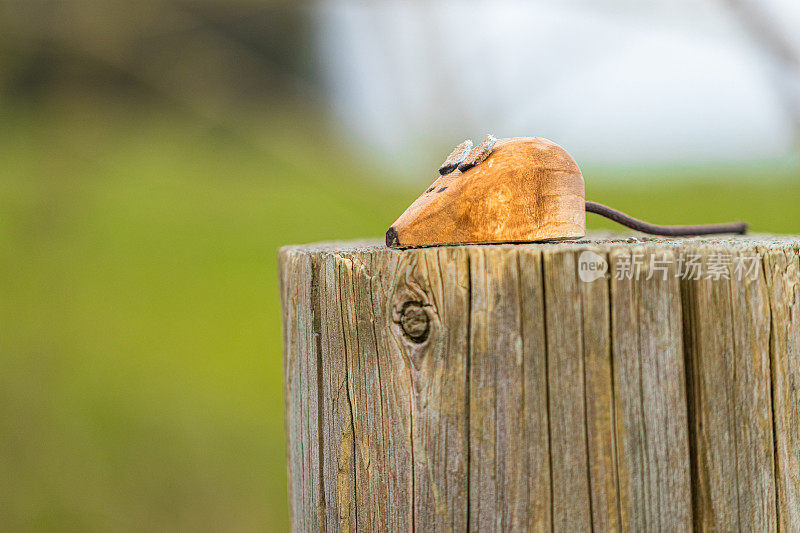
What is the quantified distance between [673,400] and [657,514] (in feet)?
0.46


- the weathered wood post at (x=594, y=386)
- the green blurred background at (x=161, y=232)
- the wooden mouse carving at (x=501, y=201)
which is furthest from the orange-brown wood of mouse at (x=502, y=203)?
the green blurred background at (x=161, y=232)

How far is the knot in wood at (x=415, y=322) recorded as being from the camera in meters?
0.74

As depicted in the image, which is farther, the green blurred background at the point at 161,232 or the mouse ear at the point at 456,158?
the green blurred background at the point at 161,232

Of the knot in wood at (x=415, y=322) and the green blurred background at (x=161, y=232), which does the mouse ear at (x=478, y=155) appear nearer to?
the knot in wood at (x=415, y=322)

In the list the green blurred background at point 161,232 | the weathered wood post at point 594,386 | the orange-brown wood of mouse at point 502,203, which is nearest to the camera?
the weathered wood post at point 594,386

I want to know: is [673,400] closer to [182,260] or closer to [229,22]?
[182,260]

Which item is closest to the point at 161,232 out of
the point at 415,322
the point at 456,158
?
the point at 456,158

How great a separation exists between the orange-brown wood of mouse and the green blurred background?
200cm

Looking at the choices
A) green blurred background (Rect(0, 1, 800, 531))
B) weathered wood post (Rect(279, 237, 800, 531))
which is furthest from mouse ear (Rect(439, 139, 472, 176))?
green blurred background (Rect(0, 1, 800, 531))

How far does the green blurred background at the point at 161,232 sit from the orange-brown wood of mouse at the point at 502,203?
78.8 inches

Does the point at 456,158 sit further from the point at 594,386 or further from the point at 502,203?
the point at 594,386

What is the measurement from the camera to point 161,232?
355 cm

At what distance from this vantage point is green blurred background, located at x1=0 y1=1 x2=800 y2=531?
8.36 feet

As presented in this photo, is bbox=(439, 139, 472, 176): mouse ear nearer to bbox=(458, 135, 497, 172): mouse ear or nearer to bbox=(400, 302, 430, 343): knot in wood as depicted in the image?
bbox=(458, 135, 497, 172): mouse ear
